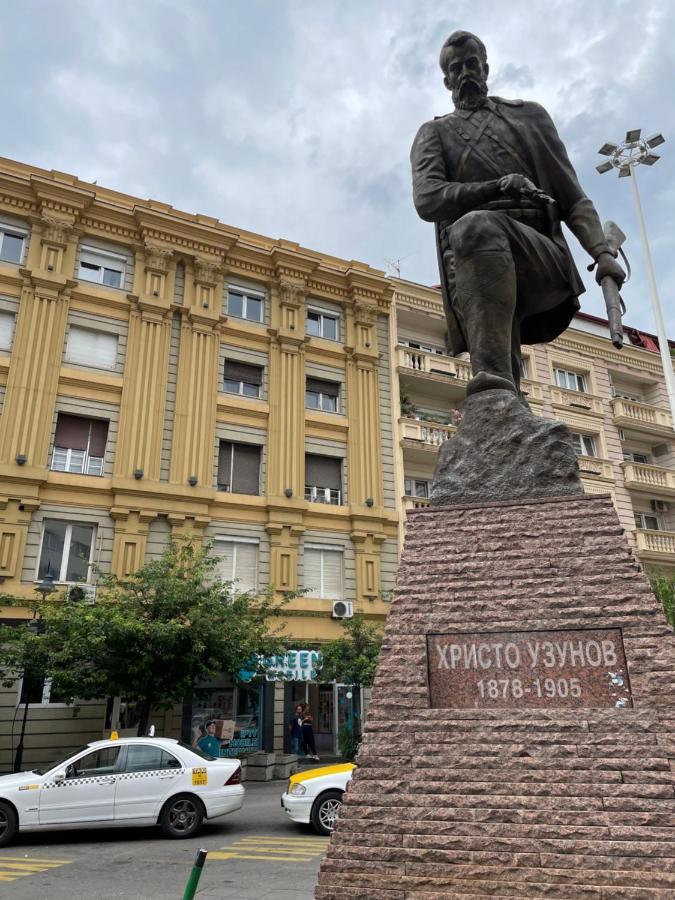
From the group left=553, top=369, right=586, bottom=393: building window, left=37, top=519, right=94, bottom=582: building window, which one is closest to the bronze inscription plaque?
left=37, top=519, right=94, bottom=582: building window

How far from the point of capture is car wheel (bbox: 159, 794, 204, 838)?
32.0ft

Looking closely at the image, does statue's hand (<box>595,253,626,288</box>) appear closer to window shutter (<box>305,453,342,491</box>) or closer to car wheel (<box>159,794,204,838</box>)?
car wheel (<box>159,794,204,838</box>)

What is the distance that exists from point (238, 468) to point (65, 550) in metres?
5.21

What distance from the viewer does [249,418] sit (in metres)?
20.5

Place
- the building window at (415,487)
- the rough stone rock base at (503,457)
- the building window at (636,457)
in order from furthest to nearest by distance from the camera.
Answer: the building window at (636,457) < the building window at (415,487) < the rough stone rock base at (503,457)

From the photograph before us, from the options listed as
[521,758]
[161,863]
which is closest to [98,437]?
[161,863]

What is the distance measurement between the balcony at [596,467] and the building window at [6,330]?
18.8m

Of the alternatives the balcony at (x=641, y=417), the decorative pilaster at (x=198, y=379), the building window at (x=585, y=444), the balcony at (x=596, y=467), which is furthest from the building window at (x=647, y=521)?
the decorative pilaster at (x=198, y=379)

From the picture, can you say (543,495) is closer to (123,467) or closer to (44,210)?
(123,467)

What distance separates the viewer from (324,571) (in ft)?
65.7

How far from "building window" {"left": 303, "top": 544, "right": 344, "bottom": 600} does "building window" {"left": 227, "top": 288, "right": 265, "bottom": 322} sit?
24.6 ft

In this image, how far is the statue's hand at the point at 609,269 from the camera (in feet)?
15.2

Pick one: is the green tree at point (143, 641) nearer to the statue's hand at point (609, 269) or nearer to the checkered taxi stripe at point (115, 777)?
the checkered taxi stripe at point (115, 777)

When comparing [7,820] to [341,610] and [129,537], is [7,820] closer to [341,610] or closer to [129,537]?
[129,537]
